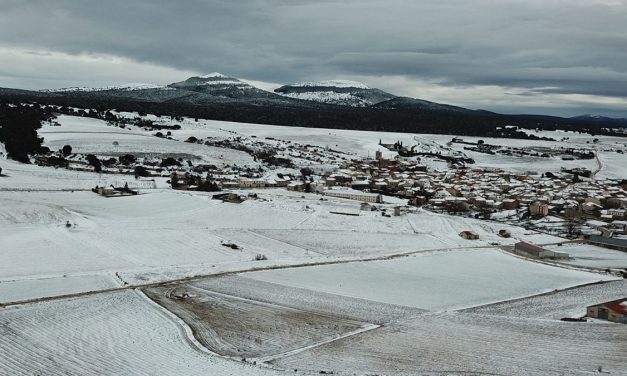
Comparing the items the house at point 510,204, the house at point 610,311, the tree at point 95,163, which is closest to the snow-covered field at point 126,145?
the tree at point 95,163

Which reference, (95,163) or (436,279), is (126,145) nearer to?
(95,163)

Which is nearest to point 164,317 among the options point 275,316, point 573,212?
point 275,316

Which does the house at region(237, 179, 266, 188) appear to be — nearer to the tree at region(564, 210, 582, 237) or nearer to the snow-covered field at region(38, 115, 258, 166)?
the snow-covered field at region(38, 115, 258, 166)

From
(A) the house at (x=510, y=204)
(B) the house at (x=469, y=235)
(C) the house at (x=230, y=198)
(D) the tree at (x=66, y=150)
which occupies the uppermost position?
(D) the tree at (x=66, y=150)

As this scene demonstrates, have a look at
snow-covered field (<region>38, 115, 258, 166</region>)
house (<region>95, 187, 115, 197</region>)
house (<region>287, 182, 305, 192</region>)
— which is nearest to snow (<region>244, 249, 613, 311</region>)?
house (<region>95, 187, 115, 197</region>)

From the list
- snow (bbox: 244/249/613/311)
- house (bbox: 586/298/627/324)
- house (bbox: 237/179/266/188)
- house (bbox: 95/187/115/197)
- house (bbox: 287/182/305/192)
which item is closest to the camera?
house (bbox: 586/298/627/324)

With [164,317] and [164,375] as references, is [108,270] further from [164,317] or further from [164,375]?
[164,375]

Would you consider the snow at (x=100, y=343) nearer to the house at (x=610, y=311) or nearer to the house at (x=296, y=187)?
the house at (x=610, y=311)
